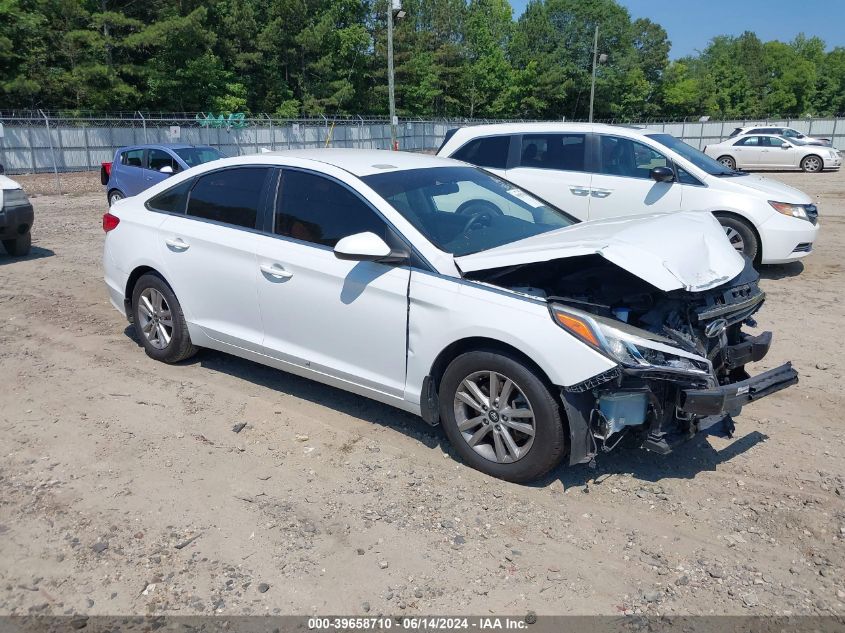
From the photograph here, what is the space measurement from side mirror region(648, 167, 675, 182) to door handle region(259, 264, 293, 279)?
567cm

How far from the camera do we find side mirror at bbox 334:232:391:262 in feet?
13.2

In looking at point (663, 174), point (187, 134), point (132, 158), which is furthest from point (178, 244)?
point (187, 134)

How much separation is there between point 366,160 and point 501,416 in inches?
84.1

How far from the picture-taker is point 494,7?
89.0m

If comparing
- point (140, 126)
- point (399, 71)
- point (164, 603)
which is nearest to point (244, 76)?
point (399, 71)

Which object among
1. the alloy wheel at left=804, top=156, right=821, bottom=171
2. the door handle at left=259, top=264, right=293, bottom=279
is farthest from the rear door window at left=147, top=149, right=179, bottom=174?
the alloy wheel at left=804, top=156, right=821, bottom=171

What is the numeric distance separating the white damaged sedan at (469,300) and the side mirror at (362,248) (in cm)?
1

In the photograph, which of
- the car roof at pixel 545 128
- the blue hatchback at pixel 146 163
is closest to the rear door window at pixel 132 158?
the blue hatchback at pixel 146 163

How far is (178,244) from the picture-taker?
5332mm

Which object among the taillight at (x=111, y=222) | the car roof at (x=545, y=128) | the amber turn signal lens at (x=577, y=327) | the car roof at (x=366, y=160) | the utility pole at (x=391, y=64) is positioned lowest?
the amber turn signal lens at (x=577, y=327)

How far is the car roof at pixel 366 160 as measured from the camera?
4.75 m

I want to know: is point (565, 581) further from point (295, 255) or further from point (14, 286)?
point (14, 286)

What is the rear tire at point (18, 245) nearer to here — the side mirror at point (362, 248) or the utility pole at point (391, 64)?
the side mirror at point (362, 248)

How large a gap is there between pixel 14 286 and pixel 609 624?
8285mm
